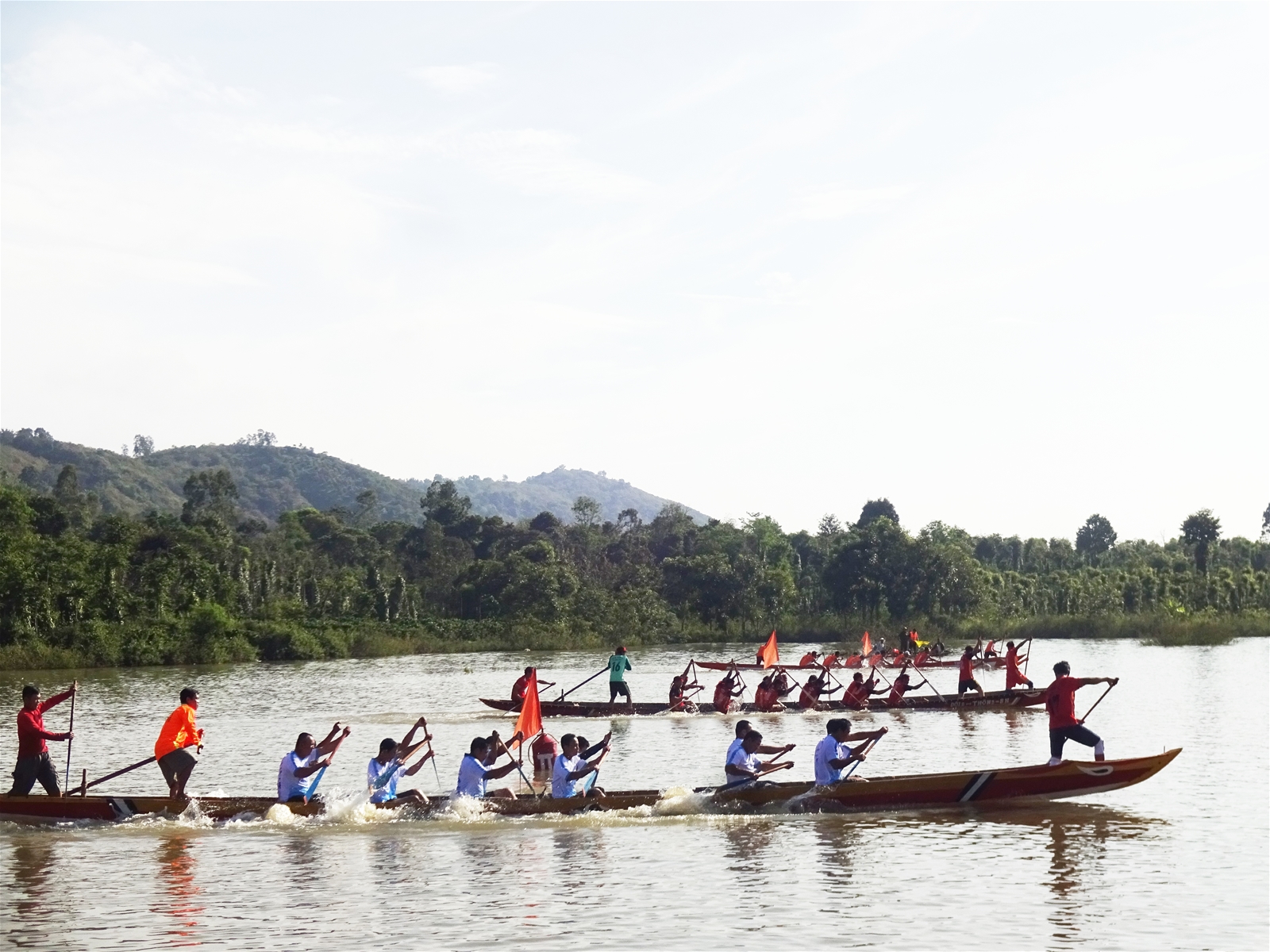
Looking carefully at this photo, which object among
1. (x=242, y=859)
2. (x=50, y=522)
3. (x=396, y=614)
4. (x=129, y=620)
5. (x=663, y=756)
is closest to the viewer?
(x=242, y=859)

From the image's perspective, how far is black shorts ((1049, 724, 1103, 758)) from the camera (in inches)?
646

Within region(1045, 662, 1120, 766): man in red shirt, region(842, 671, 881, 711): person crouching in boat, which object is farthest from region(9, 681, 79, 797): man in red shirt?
region(842, 671, 881, 711): person crouching in boat

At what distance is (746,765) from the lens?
1659 centimetres

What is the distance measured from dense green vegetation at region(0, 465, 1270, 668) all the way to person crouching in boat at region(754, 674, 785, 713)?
27.1 m

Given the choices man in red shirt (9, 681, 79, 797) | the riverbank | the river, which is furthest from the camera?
the riverbank

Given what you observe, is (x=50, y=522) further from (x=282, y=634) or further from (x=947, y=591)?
(x=947, y=591)

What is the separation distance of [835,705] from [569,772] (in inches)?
552

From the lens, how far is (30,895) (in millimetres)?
12648

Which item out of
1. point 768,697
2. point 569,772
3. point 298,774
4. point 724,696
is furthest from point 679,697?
point 298,774

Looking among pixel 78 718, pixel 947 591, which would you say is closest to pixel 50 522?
pixel 78 718

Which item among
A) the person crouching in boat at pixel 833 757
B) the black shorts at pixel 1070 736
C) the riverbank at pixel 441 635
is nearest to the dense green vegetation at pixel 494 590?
the riverbank at pixel 441 635

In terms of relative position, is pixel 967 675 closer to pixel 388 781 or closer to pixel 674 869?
pixel 388 781

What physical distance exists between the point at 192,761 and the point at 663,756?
8671 mm

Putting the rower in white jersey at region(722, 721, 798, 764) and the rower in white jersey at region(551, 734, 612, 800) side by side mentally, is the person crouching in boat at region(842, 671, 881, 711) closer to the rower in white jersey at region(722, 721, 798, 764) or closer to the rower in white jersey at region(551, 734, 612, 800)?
the rower in white jersey at region(722, 721, 798, 764)
